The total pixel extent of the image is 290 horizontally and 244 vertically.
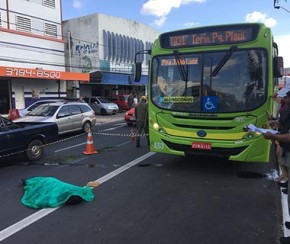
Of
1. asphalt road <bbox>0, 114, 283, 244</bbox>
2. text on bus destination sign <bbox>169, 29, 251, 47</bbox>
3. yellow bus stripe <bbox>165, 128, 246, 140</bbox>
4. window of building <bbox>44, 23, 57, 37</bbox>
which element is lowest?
asphalt road <bbox>0, 114, 283, 244</bbox>

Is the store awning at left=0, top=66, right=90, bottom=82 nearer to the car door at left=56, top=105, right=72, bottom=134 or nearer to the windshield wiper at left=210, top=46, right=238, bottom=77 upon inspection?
the car door at left=56, top=105, right=72, bottom=134

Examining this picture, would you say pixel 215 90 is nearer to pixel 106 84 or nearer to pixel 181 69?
pixel 181 69

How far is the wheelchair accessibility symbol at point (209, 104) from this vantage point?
296 inches

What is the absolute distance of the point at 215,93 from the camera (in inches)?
298

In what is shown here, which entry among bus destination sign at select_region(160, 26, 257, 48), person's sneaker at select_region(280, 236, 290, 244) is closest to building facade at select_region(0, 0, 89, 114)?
bus destination sign at select_region(160, 26, 257, 48)

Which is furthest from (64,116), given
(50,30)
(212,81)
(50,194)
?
(50,30)

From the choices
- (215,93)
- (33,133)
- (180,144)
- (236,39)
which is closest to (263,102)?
(215,93)

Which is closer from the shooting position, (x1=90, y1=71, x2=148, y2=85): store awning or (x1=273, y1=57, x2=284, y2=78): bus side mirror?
(x1=273, y1=57, x2=284, y2=78): bus side mirror

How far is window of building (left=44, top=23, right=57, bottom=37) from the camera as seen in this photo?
93.8ft

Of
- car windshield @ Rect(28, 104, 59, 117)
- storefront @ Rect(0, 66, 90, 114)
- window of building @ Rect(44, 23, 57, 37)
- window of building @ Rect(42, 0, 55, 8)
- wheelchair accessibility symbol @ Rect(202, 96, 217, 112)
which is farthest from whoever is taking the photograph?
window of building @ Rect(44, 23, 57, 37)

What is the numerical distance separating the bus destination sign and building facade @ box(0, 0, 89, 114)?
17.1m

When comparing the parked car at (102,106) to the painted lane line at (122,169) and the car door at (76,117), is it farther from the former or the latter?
the painted lane line at (122,169)

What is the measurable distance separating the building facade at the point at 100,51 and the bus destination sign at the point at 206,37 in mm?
25480

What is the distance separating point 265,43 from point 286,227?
393cm
